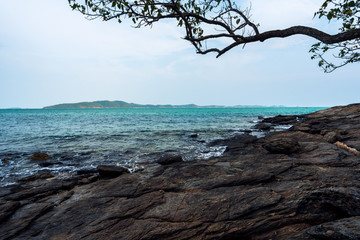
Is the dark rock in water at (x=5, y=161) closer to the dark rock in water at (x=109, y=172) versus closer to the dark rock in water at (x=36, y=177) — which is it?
the dark rock in water at (x=36, y=177)

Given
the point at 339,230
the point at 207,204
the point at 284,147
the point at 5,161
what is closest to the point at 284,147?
the point at 284,147

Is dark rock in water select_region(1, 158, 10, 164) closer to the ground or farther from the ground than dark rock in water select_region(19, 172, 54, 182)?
closer to the ground

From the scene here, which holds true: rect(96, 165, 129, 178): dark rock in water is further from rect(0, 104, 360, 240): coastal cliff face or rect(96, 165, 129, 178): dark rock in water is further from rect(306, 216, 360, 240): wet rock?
rect(306, 216, 360, 240): wet rock

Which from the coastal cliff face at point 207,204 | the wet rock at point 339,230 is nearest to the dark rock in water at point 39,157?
the coastal cliff face at point 207,204

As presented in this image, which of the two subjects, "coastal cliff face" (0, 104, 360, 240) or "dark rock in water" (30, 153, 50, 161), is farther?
"dark rock in water" (30, 153, 50, 161)

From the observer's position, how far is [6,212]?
6.51 metres

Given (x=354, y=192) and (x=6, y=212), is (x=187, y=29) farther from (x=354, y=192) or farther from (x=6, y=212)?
(x=6, y=212)

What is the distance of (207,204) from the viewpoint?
588 cm

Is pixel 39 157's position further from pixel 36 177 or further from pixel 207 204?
pixel 207 204

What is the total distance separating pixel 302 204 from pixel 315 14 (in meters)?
6.37

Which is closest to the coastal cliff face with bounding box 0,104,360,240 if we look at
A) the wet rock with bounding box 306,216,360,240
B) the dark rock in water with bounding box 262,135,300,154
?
the wet rock with bounding box 306,216,360,240

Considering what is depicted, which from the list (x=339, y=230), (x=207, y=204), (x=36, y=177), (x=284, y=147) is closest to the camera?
(x=339, y=230)

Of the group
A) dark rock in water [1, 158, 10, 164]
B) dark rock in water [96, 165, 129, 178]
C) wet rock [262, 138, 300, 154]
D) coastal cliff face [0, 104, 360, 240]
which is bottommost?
dark rock in water [1, 158, 10, 164]

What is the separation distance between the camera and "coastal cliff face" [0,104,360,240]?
468cm
